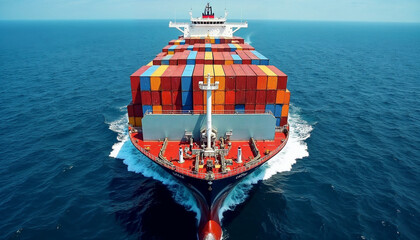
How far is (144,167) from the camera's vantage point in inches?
1209

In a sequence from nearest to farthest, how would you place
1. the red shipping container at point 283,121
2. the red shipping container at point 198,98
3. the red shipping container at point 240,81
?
the red shipping container at point 240,81, the red shipping container at point 198,98, the red shipping container at point 283,121

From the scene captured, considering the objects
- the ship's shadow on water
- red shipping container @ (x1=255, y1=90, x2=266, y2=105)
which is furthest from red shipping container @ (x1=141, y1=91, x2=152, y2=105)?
red shipping container @ (x1=255, y1=90, x2=266, y2=105)

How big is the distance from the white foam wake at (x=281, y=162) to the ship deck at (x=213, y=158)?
4.97m

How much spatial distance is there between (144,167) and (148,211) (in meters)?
7.68

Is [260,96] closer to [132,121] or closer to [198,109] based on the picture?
[198,109]

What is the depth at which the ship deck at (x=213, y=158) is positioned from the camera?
2134 centimetres

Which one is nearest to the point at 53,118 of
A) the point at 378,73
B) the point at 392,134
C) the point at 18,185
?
the point at 18,185

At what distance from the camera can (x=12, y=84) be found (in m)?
57.9

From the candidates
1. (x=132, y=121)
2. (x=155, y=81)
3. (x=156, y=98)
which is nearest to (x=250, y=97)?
(x=156, y=98)

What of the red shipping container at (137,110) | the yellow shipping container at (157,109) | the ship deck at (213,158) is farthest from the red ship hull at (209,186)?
the red shipping container at (137,110)

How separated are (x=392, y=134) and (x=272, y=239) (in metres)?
28.7

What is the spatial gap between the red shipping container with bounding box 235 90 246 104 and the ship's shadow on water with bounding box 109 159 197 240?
12257mm

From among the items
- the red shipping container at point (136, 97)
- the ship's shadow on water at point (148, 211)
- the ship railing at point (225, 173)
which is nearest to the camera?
the ship railing at point (225, 173)

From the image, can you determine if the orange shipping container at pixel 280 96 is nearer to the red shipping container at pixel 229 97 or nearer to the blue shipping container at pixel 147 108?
the red shipping container at pixel 229 97
